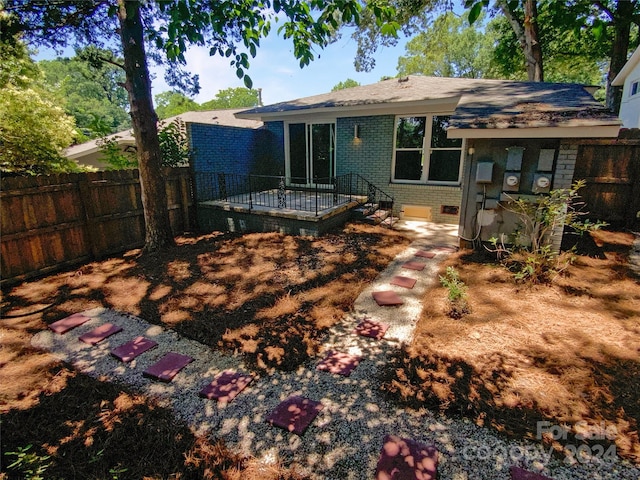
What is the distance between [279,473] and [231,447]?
Answer: 18.0 inches

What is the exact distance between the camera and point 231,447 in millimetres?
2367

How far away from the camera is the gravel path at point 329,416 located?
216 cm

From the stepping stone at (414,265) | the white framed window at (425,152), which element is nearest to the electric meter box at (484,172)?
the stepping stone at (414,265)

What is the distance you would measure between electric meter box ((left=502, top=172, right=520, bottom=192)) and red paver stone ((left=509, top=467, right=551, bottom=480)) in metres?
4.68

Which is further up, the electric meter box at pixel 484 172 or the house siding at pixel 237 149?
the house siding at pixel 237 149

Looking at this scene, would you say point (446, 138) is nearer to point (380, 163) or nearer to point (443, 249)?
point (380, 163)

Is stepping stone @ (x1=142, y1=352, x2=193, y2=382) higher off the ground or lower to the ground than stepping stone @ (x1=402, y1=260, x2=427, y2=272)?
lower

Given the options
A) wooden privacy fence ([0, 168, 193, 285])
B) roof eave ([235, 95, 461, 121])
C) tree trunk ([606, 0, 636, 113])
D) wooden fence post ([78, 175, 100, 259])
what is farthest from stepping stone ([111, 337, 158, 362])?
tree trunk ([606, 0, 636, 113])

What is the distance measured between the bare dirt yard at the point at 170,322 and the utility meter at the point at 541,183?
2.72 m

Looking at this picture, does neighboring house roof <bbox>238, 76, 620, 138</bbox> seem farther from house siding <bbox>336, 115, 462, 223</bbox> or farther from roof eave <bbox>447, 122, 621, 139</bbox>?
house siding <bbox>336, 115, 462, 223</bbox>

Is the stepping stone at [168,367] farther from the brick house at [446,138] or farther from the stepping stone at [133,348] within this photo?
the brick house at [446,138]

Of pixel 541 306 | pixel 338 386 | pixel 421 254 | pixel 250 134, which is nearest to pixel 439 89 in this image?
pixel 421 254

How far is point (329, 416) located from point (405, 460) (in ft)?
2.23

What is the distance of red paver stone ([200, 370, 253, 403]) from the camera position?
2.87 meters
